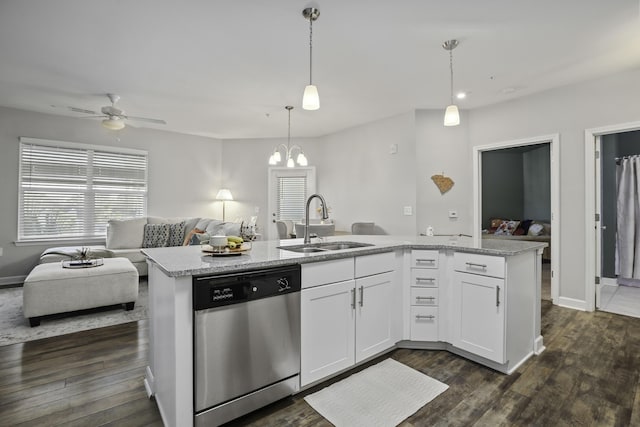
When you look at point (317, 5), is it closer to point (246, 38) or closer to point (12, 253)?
point (246, 38)

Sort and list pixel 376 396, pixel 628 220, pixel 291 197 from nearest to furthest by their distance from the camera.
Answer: pixel 376 396 < pixel 628 220 < pixel 291 197

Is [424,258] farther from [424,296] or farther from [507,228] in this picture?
[507,228]

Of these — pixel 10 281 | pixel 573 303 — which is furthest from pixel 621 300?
pixel 10 281

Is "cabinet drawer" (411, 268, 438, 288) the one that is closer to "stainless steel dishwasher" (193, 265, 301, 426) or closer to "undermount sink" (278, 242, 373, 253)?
"undermount sink" (278, 242, 373, 253)

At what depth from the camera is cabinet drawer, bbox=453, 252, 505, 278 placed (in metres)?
2.10

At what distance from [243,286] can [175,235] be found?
13.9 feet

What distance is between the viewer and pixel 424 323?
2.47 metres

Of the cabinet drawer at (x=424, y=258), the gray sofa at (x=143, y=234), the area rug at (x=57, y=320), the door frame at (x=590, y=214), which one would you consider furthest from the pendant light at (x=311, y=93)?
the door frame at (x=590, y=214)

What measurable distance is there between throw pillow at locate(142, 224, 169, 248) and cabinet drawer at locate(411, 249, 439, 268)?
4.29 m

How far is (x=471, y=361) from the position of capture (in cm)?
232

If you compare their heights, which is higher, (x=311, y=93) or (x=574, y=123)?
(x=574, y=123)

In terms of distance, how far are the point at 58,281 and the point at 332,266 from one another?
9.53 feet

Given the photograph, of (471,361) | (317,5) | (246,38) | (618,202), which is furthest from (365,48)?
(618,202)

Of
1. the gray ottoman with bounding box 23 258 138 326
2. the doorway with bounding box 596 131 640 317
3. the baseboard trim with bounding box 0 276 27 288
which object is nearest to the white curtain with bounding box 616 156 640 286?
the doorway with bounding box 596 131 640 317
